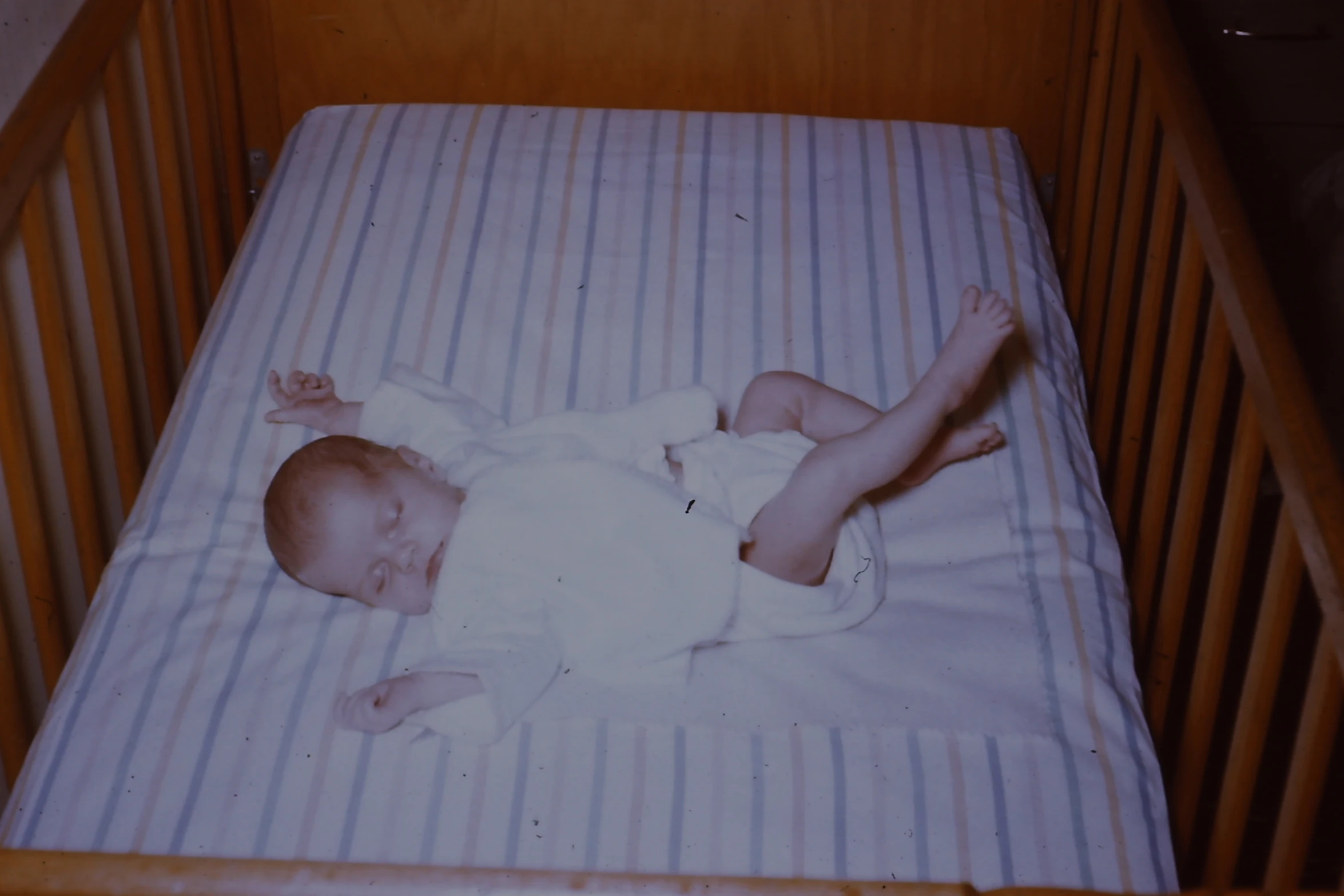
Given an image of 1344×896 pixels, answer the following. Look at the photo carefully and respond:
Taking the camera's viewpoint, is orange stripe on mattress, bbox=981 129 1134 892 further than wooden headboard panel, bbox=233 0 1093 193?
No

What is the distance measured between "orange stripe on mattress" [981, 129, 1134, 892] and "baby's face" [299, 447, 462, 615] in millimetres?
579

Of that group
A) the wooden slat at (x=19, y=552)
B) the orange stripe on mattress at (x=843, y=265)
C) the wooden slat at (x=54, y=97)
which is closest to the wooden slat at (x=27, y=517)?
the wooden slat at (x=19, y=552)

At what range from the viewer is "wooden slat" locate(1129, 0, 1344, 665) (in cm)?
84

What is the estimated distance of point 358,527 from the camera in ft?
3.77

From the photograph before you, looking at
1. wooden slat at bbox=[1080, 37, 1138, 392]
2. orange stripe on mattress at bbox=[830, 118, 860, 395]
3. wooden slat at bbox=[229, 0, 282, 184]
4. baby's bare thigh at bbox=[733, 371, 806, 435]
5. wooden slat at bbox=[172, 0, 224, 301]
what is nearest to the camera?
baby's bare thigh at bbox=[733, 371, 806, 435]

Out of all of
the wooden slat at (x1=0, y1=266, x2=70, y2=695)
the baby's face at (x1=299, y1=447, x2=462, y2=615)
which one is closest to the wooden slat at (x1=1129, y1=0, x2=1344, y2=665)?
the baby's face at (x1=299, y1=447, x2=462, y2=615)

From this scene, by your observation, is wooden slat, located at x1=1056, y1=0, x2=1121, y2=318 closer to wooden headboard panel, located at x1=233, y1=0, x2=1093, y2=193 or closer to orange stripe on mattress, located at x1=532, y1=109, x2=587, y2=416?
wooden headboard panel, located at x1=233, y1=0, x2=1093, y2=193

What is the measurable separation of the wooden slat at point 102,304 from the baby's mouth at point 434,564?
400 mm

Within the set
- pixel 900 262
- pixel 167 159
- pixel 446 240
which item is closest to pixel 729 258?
pixel 900 262

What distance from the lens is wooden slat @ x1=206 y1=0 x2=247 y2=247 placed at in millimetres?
1692

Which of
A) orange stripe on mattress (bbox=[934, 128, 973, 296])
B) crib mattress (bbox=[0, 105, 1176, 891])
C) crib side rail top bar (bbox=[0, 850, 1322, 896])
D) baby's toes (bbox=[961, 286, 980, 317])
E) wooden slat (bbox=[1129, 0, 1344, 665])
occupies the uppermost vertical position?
wooden slat (bbox=[1129, 0, 1344, 665])

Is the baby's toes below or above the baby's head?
above

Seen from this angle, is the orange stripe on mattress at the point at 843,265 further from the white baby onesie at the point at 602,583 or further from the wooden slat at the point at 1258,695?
the wooden slat at the point at 1258,695

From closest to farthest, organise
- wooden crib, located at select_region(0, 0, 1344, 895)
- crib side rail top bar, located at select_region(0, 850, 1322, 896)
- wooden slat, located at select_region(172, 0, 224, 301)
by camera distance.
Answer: crib side rail top bar, located at select_region(0, 850, 1322, 896), wooden crib, located at select_region(0, 0, 1344, 895), wooden slat, located at select_region(172, 0, 224, 301)
